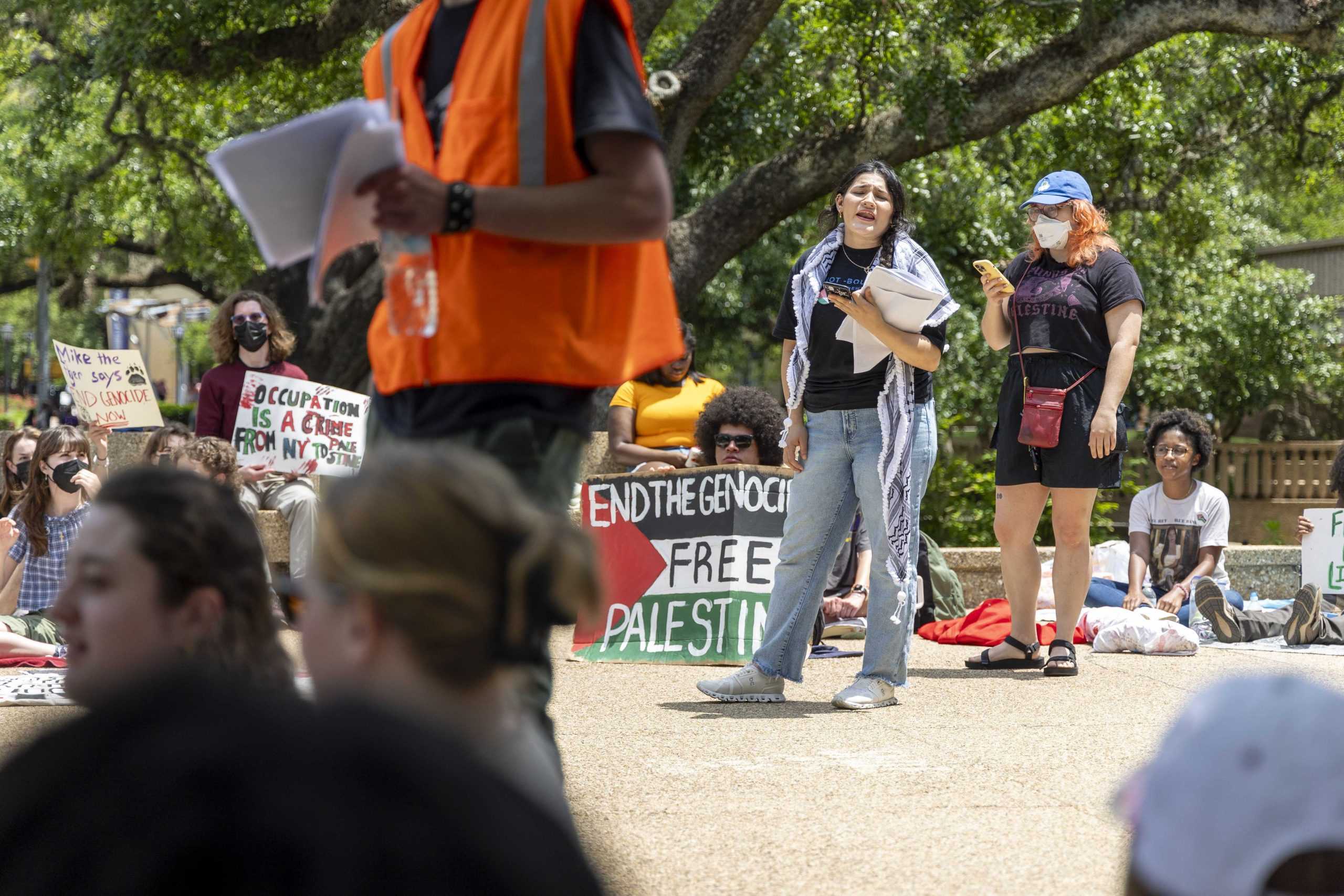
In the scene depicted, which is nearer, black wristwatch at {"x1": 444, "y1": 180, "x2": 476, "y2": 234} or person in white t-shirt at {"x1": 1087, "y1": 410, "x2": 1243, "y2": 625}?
black wristwatch at {"x1": 444, "y1": 180, "x2": 476, "y2": 234}

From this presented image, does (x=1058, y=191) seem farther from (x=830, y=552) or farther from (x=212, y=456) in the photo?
(x=212, y=456)

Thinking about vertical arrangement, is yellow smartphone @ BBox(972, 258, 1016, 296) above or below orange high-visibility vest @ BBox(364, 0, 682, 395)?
above

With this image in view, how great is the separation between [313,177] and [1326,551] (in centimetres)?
741

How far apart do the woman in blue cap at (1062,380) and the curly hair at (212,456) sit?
3.39 meters

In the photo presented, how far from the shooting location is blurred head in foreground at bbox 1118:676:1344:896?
1175mm

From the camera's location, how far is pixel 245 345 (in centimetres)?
786

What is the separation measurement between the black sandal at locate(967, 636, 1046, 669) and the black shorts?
0.70 m

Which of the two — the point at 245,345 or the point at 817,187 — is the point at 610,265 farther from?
the point at 817,187

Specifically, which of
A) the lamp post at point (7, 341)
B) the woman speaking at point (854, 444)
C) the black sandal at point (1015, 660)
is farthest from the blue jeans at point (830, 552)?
the lamp post at point (7, 341)

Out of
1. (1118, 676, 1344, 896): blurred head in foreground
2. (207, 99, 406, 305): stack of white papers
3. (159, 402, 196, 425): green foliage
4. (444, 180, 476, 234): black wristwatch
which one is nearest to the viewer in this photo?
(1118, 676, 1344, 896): blurred head in foreground

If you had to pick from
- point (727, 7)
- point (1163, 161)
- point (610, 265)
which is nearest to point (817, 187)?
point (727, 7)

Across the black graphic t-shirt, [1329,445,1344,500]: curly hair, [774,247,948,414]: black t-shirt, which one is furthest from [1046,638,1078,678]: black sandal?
[1329,445,1344,500]: curly hair

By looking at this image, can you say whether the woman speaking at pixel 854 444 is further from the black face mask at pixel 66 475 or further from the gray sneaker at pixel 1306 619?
the gray sneaker at pixel 1306 619

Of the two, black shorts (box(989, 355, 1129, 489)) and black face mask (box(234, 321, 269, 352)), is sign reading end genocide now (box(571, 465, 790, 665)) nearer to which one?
black shorts (box(989, 355, 1129, 489))
